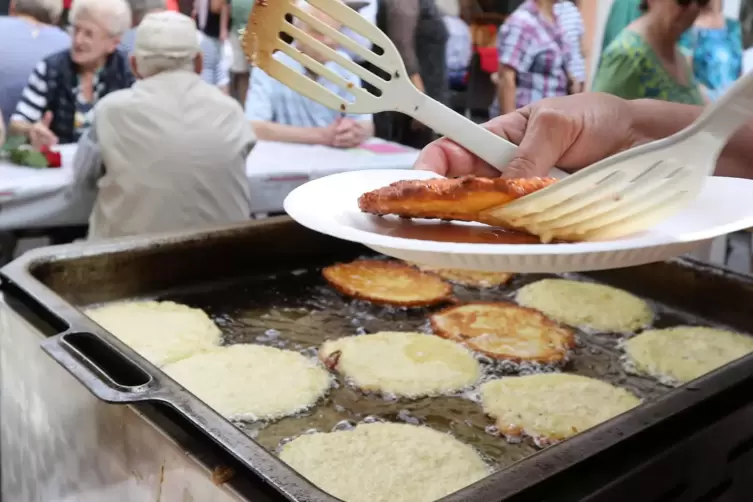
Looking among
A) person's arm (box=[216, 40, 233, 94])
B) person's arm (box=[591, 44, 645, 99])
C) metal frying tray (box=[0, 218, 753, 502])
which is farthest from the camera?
person's arm (box=[216, 40, 233, 94])

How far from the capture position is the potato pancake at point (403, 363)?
1473mm

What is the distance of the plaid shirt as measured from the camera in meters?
1.23

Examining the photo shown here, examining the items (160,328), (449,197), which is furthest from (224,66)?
(449,197)

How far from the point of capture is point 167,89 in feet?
8.01

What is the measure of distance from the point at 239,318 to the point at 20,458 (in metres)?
0.54

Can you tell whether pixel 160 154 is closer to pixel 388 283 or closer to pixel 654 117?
pixel 388 283

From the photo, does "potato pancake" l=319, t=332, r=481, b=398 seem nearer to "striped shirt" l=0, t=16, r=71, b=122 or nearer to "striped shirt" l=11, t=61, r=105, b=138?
"striped shirt" l=11, t=61, r=105, b=138

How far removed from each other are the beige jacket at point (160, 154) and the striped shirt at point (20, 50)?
88 cm

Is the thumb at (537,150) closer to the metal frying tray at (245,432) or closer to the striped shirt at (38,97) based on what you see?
the metal frying tray at (245,432)

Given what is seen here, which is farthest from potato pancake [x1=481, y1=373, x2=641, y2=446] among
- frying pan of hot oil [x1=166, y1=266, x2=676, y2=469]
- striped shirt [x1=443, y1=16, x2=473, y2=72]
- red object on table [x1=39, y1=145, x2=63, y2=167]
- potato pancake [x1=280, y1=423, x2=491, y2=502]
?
red object on table [x1=39, y1=145, x2=63, y2=167]

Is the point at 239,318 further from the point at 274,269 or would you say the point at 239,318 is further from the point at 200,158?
the point at 200,158

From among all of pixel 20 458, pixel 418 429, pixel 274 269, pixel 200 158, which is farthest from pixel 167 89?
pixel 418 429

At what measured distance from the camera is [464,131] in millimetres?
972

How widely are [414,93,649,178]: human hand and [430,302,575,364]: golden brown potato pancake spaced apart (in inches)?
26.5
